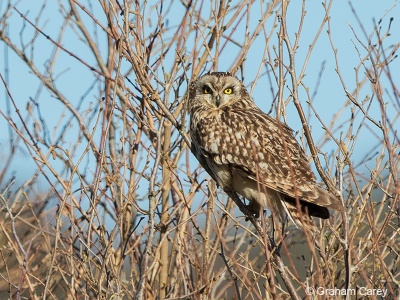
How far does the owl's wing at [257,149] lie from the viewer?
445 centimetres

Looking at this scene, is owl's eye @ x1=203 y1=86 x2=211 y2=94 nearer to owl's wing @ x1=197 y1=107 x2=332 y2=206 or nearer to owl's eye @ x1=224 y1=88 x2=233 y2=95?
owl's eye @ x1=224 y1=88 x2=233 y2=95

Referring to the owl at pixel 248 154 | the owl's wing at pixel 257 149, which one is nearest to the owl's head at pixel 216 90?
the owl at pixel 248 154

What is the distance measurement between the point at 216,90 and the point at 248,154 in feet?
2.14

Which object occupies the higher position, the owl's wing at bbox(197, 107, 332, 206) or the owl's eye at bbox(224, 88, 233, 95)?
the owl's eye at bbox(224, 88, 233, 95)

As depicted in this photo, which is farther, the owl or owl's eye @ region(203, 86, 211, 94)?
owl's eye @ region(203, 86, 211, 94)

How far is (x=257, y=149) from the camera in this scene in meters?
4.64

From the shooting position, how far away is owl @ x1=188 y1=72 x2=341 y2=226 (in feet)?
14.3

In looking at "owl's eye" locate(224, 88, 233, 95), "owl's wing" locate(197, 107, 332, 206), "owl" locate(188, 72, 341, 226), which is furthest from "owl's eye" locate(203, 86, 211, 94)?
"owl's wing" locate(197, 107, 332, 206)

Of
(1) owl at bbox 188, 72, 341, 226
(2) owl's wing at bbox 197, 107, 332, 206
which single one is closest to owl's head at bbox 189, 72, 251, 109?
(1) owl at bbox 188, 72, 341, 226

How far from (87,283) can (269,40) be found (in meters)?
1.96

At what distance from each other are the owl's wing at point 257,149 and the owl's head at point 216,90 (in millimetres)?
174

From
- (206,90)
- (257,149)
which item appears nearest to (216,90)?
(206,90)

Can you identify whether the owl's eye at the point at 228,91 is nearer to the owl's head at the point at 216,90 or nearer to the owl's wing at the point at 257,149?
the owl's head at the point at 216,90

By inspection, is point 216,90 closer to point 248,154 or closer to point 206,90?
point 206,90
